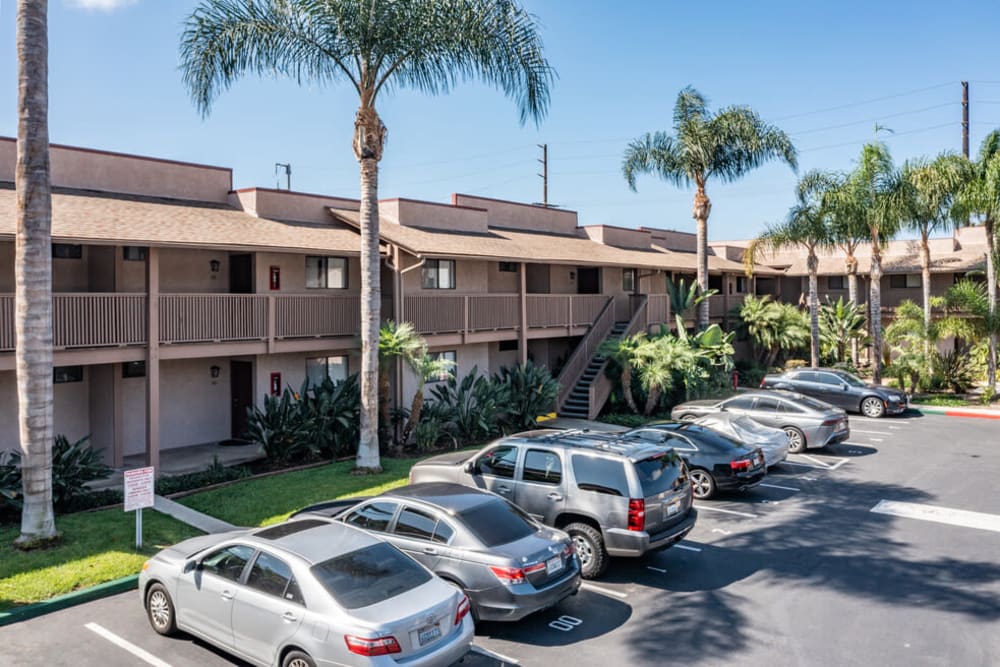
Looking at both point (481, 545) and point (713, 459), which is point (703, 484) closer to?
point (713, 459)

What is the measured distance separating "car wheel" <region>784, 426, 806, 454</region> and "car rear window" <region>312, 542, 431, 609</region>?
46.9 feet

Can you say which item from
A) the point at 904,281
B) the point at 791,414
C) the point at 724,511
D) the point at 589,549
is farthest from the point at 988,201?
the point at 589,549

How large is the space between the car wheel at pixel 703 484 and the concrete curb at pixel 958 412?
15.6m

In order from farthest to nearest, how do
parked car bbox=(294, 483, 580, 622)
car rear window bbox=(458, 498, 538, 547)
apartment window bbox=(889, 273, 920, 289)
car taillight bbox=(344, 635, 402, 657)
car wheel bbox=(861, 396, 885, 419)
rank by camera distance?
apartment window bbox=(889, 273, 920, 289) < car wheel bbox=(861, 396, 885, 419) < car rear window bbox=(458, 498, 538, 547) < parked car bbox=(294, 483, 580, 622) < car taillight bbox=(344, 635, 402, 657)

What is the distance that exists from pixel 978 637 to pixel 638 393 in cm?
1647

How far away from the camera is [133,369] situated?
57.4ft

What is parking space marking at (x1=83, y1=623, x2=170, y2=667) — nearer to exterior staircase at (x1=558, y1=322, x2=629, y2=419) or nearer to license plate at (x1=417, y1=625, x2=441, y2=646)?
license plate at (x1=417, y1=625, x2=441, y2=646)

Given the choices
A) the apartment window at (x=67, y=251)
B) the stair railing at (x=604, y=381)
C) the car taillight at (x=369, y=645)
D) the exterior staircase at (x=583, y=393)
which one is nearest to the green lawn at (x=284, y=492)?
the car taillight at (x=369, y=645)

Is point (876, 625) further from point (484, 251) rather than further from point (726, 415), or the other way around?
point (484, 251)

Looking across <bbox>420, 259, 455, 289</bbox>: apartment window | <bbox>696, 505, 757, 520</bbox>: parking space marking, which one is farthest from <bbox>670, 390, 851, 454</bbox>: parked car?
<bbox>420, 259, 455, 289</bbox>: apartment window

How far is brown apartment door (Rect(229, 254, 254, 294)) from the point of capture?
18852 mm

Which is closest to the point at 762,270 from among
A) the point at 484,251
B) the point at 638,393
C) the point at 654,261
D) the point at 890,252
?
the point at 890,252

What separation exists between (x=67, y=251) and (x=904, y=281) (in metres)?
38.6

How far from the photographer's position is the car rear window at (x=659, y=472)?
10.1 metres
